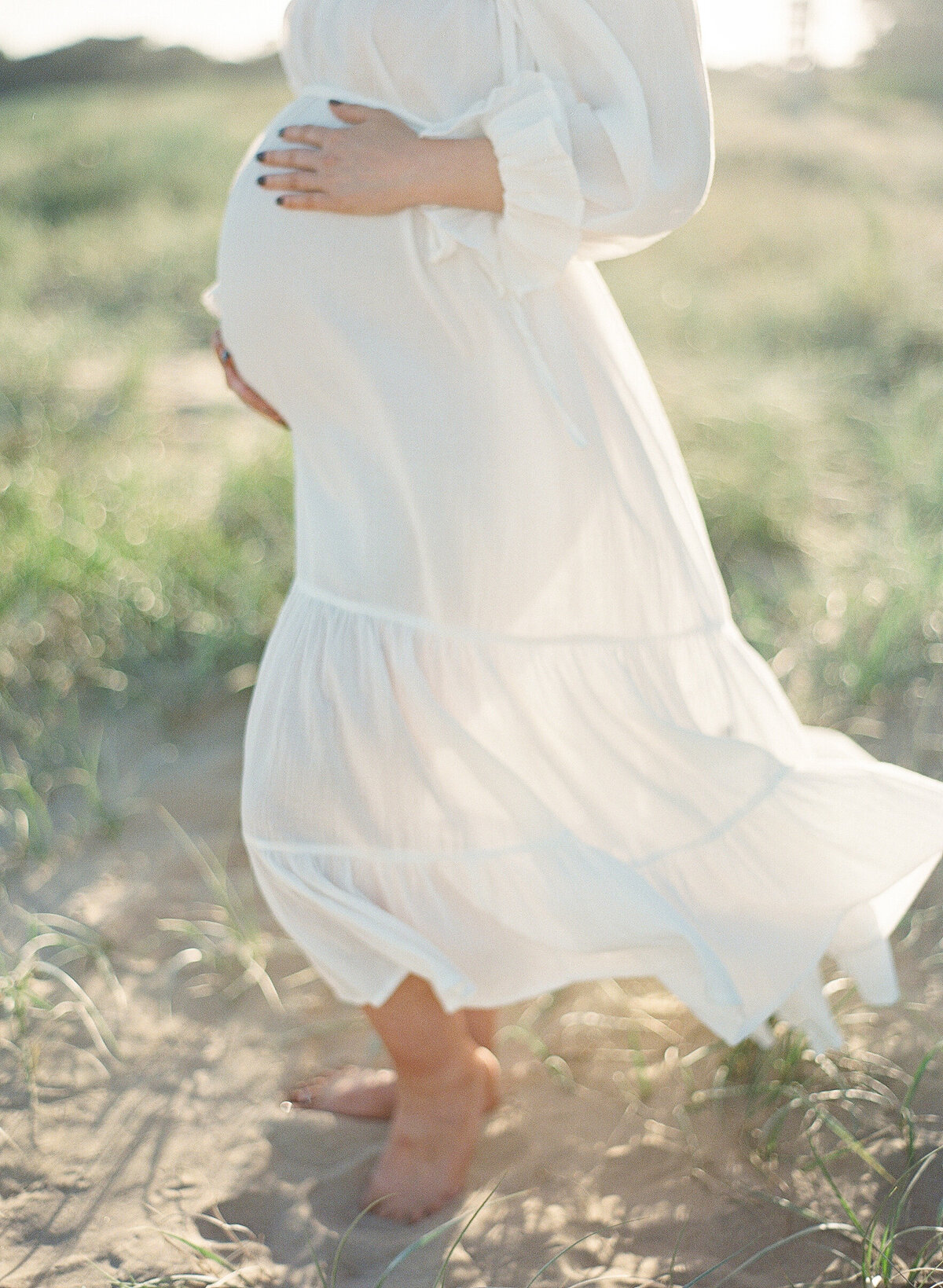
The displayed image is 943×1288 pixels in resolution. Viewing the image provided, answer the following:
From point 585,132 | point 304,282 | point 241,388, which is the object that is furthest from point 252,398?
point 585,132

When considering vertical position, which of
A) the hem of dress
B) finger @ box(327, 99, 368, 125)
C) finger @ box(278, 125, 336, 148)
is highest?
finger @ box(327, 99, 368, 125)

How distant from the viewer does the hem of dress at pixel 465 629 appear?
4.42ft

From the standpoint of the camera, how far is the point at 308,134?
128cm

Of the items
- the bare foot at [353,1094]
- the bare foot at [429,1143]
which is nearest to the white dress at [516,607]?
the bare foot at [429,1143]

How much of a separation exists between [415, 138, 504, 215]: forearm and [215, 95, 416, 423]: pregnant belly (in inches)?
2.2

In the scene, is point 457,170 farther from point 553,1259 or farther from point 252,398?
point 553,1259

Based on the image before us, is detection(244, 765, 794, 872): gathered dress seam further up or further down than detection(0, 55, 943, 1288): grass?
further up

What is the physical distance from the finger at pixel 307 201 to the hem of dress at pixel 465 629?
0.46m

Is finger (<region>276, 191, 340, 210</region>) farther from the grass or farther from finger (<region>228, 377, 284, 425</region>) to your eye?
the grass

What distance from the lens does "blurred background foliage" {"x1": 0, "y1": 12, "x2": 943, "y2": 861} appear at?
2672 mm

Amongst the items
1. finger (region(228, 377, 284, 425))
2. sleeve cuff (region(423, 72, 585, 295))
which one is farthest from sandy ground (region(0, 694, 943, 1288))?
sleeve cuff (region(423, 72, 585, 295))

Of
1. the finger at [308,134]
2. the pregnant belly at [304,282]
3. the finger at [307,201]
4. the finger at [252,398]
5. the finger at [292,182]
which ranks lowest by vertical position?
the finger at [252,398]

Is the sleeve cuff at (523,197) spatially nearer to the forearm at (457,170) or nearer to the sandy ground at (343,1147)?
the forearm at (457,170)

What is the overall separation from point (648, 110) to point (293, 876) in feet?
3.32
